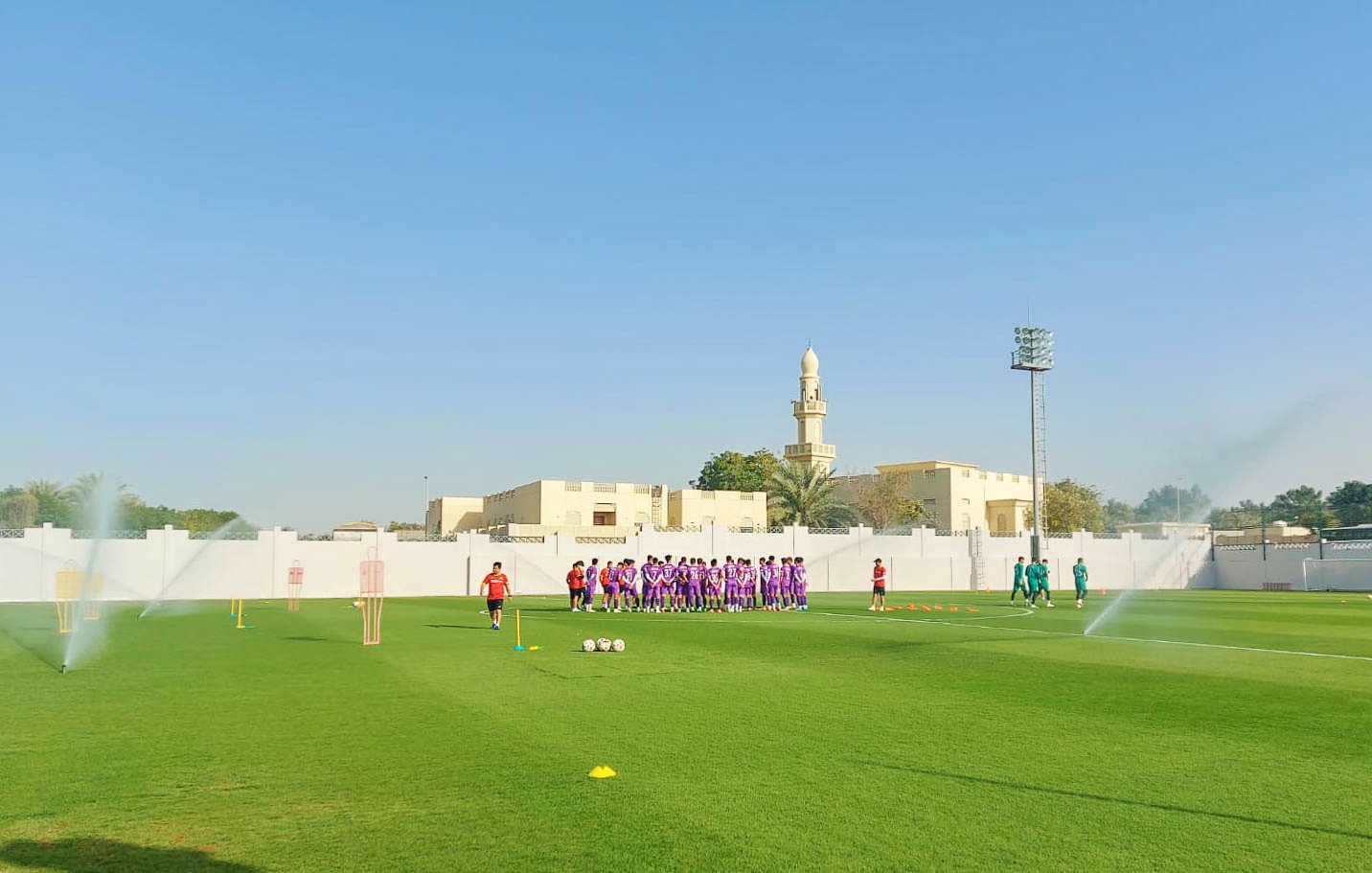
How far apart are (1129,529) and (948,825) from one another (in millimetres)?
70085

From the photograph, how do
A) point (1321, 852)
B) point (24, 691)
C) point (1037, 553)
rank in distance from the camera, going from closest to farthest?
point (1321, 852) → point (24, 691) → point (1037, 553)

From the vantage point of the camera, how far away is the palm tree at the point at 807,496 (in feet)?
238

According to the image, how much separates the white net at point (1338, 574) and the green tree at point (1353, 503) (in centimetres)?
4879

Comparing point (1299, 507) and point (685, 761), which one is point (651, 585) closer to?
point (685, 761)

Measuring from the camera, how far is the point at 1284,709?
13.1m

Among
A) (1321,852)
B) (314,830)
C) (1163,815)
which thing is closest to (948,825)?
(1163,815)

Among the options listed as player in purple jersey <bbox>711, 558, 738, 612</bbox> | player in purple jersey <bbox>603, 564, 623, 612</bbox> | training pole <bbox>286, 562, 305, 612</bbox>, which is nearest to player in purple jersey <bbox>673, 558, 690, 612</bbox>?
player in purple jersey <bbox>711, 558, 738, 612</bbox>

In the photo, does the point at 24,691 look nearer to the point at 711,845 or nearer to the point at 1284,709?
the point at 711,845

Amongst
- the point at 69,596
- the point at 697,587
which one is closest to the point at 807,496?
the point at 697,587

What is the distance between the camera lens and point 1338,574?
62.8 m

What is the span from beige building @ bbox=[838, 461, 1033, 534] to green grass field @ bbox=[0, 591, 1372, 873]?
233 feet

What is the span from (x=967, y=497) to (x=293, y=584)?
2416 inches

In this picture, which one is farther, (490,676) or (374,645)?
(374,645)

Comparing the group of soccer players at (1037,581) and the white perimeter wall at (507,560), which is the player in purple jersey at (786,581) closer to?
the group of soccer players at (1037,581)
